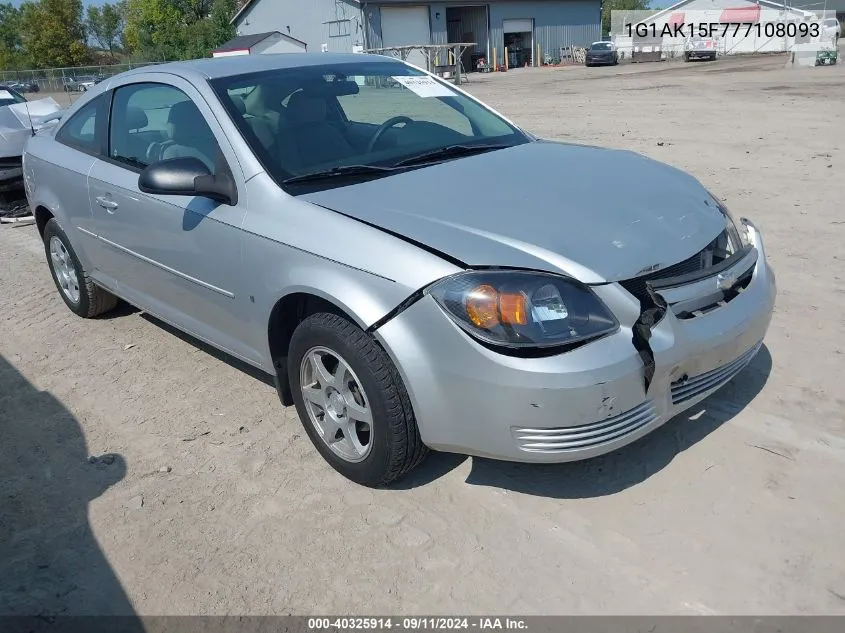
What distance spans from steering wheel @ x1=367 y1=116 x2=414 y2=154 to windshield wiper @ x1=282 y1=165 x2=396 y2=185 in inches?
10.1

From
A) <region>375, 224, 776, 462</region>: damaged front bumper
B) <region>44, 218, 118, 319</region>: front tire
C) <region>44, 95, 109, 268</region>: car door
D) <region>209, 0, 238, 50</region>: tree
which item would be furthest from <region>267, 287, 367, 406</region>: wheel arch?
<region>209, 0, 238, 50</region>: tree

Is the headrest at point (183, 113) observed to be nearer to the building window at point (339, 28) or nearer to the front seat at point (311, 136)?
the front seat at point (311, 136)

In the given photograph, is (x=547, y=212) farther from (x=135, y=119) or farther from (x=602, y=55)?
(x=602, y=55)

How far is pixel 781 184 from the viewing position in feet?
25.8

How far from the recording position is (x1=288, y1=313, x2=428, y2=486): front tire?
2.82m

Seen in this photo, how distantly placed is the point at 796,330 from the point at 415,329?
8.93ft

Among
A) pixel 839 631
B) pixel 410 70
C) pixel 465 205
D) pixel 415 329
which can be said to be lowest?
pixel 839 631

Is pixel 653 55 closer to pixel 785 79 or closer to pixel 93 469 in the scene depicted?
pixel 785 79

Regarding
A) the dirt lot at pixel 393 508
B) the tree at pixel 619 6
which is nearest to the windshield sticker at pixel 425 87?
the dirt lot at pixel 393 508

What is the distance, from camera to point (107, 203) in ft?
14.0

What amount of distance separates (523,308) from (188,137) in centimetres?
210

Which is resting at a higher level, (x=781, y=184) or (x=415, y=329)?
(x=415, y=329)

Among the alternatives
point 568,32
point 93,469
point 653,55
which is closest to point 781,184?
point 93,469

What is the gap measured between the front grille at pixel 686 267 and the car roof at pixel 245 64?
90.0 inches
